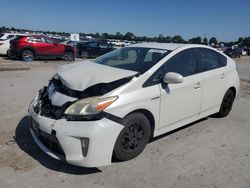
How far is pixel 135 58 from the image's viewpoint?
200 inches

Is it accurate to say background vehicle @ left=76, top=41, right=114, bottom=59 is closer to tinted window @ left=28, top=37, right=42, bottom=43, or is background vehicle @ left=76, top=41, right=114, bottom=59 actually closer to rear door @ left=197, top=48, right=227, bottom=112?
tinted window @ left=28, top=37, right=42, bottom=43

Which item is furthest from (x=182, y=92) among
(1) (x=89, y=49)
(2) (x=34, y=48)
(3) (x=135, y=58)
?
(1) (x=89, y=49)

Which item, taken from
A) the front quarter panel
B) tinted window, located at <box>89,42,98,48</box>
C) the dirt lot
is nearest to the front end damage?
the front quarter panel

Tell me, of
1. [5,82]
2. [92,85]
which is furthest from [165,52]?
[5,82]

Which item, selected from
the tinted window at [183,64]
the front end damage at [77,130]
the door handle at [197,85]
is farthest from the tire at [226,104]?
the front end damage at [77,130]

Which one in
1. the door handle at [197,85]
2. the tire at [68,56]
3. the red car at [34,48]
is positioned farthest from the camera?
the tire at [68,56]

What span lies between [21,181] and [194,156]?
2.43m

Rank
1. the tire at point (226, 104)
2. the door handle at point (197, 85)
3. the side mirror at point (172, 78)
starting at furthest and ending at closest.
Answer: the tire at point (226, 104) → the door handle at point (197, 85) → the side mirror at point (172, 78)

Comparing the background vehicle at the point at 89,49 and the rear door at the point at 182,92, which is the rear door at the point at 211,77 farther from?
the background vehicle at the point at 89,49

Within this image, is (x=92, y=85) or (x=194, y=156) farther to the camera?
(x=194, y=156)

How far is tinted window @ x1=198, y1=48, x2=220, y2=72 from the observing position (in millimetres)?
5371

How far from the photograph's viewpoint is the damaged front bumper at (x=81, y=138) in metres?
3.52

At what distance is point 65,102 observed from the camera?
3775 millimetres

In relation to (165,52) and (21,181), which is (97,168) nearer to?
(21,181)
